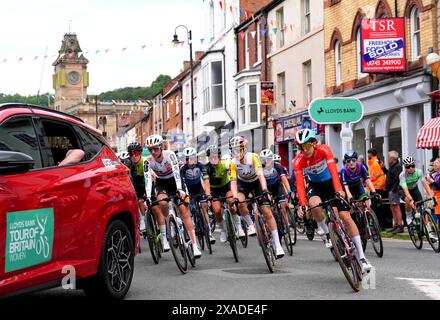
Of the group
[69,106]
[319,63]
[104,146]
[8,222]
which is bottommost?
[8,222]

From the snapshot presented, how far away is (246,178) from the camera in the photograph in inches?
540

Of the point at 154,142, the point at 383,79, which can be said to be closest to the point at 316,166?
the point at 154,142

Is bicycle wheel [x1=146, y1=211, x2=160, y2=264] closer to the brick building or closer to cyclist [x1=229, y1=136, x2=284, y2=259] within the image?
cyclist [x1=229, y1=136, x2=284, y2=259]

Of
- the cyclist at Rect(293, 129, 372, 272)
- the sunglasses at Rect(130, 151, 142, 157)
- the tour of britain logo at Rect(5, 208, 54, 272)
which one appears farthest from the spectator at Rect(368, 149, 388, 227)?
the tour of britain logo at Rect(5, 208, 54, 272)

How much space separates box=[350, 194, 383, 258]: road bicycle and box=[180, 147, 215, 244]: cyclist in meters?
2.72

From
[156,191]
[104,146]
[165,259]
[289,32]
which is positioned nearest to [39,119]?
[104,146]

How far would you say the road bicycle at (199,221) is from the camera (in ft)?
47.4

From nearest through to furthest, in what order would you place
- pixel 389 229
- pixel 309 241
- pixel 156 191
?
pixel 156 191
pixel 309 241
pixel 389 229

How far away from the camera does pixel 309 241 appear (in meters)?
17.3

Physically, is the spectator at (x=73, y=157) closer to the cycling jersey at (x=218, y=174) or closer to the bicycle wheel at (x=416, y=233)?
the cycling jersey at (x=218, y=174)

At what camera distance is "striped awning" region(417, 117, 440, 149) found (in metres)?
22.6
